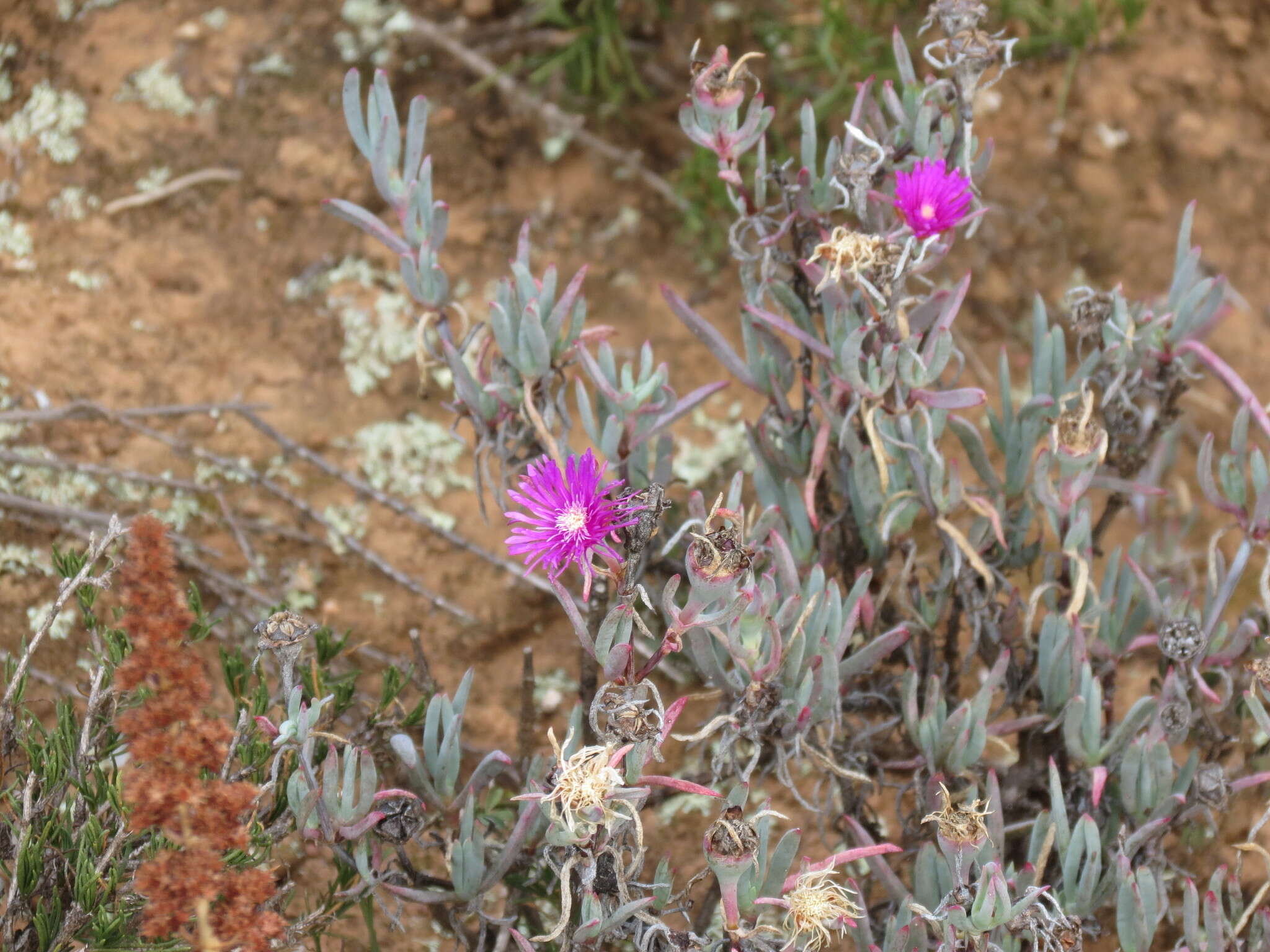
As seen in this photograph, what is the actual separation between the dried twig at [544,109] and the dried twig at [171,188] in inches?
19.7

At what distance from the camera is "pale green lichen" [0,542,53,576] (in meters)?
1.78

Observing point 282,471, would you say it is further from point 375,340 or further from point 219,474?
point 375,340

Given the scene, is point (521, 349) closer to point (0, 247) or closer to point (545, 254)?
point (545, 254)

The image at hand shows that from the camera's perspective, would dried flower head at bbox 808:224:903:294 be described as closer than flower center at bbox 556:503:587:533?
No

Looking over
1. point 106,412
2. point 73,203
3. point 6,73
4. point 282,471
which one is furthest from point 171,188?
point 282,471

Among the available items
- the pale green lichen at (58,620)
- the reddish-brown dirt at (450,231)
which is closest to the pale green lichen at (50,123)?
the reddish-brown dirt at (450,231)

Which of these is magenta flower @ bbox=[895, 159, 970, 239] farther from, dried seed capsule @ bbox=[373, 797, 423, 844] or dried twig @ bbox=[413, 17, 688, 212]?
dried twig @ bbox=[413, 17, 688, 212]

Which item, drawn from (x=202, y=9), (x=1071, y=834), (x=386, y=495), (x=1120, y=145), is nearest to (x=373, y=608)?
(x=386, y=495)

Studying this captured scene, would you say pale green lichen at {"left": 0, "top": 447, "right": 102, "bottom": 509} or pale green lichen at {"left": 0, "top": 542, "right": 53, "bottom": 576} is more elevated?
pale green lichen at {"left": 0, "top": 447, "right": 102, "bottom": 509}

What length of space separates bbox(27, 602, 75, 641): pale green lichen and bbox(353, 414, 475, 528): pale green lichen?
0.50 metres

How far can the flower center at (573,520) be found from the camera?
1.12m

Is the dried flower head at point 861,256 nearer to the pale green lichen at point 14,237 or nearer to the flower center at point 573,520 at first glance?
the flower center at point 573,520

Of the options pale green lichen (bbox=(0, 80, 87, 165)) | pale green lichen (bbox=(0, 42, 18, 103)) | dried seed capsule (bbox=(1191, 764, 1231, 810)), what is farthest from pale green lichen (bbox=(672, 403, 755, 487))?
pale green lichen (bbox=(0, 42, 18, 103))

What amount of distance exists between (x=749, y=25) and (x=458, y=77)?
60 centimetres
